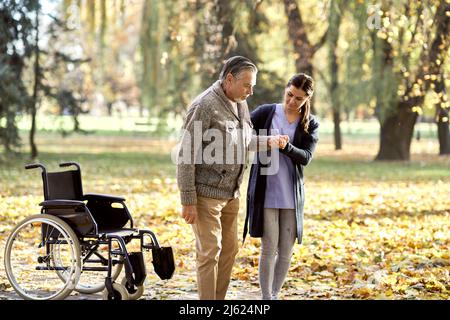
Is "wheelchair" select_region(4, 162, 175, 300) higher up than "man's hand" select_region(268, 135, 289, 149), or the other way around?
"man's hand" select_region(268, 135, 289, 149)

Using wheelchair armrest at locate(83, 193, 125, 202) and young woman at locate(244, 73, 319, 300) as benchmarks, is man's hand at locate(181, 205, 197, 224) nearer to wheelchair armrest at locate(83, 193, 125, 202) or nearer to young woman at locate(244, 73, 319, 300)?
young woman at locate(244, 73, 319, 300)

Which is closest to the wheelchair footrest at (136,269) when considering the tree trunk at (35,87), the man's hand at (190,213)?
the man's hand at (190,213)

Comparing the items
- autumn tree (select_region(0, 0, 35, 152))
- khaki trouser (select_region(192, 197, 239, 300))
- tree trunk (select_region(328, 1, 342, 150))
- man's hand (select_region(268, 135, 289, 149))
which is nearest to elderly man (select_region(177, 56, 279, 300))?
khaki trouser (select_region(192, 197, 239, 300))

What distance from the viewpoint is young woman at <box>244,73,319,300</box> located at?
18.6ft

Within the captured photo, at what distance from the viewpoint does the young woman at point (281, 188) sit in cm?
567

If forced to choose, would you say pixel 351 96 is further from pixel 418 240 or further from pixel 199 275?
pixel 199 275

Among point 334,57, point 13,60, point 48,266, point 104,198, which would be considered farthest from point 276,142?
point 334,57

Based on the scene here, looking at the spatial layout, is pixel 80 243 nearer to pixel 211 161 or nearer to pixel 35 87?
pixel 211 161

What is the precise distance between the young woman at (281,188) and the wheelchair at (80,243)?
60 centimetres

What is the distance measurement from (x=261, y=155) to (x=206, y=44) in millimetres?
18600

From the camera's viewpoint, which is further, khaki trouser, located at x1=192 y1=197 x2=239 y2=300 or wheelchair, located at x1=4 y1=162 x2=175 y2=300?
wheelchair, located at x1=4 y1=162 x2=175 y2=300

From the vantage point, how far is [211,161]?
16.8 ft

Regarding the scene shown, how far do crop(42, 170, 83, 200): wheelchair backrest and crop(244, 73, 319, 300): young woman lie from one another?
48.0 inches
